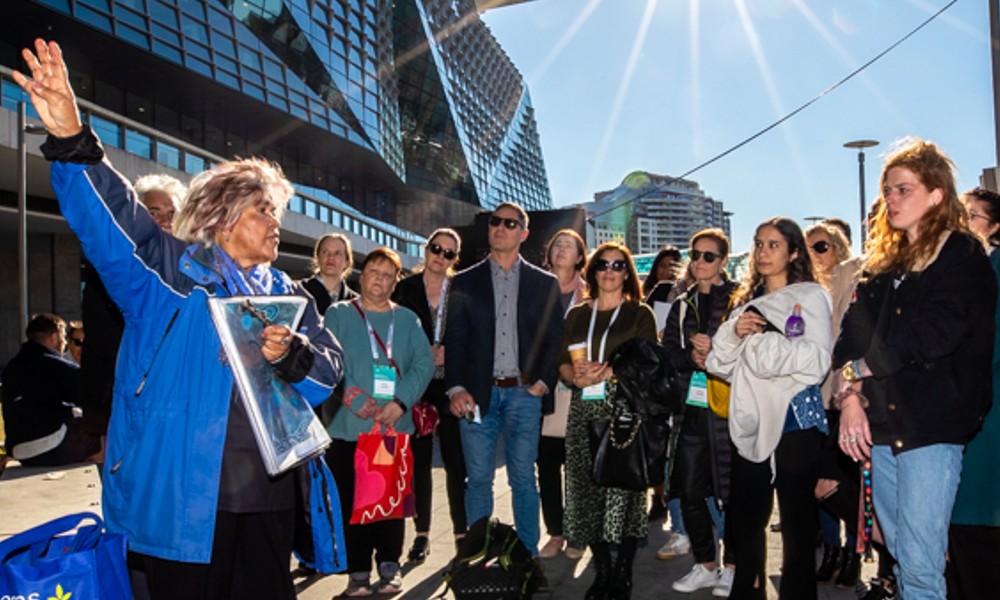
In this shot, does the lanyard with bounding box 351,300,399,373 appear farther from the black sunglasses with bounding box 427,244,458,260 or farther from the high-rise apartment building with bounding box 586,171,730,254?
the high-rise apartment building with bounding box 586,171,730,254

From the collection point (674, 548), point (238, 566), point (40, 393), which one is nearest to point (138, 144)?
point (40, 393)

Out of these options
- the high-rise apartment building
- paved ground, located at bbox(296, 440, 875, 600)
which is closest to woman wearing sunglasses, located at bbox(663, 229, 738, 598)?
paved ground, located at bbox(296, 440, 875, 600)

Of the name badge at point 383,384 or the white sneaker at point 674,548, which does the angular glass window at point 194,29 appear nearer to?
the name badge at point 383,384

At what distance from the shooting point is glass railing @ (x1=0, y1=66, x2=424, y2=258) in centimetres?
1748

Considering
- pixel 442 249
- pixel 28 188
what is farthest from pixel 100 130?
pixel 442 249

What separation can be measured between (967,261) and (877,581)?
1.96m

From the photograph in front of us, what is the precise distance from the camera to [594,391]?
4.63 metres

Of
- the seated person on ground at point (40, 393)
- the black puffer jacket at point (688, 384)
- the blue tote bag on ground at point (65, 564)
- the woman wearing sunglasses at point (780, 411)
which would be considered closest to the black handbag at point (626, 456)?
the black puffer jacket at point (688, 384)

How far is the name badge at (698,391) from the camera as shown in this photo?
15.0ft

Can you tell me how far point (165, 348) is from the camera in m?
2.46

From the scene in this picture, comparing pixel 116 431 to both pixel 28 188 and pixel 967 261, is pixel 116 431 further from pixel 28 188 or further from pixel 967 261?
pixel 28 188

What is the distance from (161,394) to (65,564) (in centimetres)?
52

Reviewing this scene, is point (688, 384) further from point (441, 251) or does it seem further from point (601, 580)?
point (441, 251)

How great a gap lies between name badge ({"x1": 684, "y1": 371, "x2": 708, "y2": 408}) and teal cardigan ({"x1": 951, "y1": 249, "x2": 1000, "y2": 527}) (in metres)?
1.63
